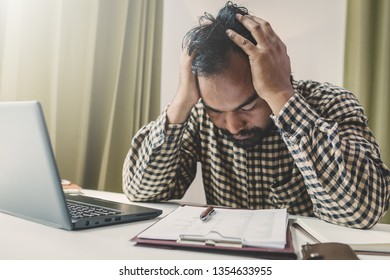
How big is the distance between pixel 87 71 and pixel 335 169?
1162 millimetres

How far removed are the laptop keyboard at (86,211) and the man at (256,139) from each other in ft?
0.85

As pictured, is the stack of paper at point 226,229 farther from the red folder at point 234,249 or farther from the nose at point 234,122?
the nose at point 234,122

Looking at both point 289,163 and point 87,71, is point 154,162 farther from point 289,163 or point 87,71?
point 87,71

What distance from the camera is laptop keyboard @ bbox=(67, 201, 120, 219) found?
0.62 meters

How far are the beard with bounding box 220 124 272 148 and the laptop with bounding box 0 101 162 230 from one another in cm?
40

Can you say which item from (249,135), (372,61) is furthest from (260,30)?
(372,61)

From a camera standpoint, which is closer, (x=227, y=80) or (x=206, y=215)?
(x=206, y=215)

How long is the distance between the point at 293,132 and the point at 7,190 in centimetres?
60

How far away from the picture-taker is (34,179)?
0.56 m

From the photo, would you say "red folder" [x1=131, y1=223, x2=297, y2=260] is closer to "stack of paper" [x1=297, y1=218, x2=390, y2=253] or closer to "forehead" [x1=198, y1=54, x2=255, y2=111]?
"stack of paper" [x1=297, y1=218, x2=390, y2=253]

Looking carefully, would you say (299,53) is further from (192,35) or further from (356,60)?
(192,35)

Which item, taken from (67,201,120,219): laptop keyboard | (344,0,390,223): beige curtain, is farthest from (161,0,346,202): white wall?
(67,201,120,219): laptop keyboard

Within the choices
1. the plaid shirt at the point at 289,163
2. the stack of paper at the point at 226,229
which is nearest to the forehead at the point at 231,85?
the plaid shirt at the point at 289,163

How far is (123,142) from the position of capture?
1627mm
